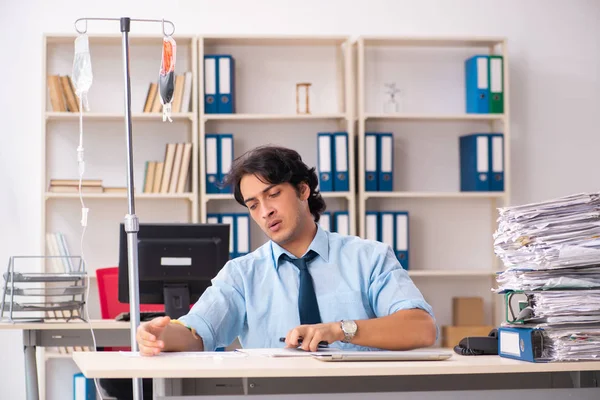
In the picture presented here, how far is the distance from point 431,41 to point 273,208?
2.78 m

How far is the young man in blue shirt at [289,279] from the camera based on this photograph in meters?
2.16

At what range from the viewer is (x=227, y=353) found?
1.81m

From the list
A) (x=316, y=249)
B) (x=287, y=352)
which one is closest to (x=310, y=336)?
(x=287, y=352)

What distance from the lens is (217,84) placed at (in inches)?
180

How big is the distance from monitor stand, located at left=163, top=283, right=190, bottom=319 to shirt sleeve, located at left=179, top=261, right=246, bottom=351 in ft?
3.64

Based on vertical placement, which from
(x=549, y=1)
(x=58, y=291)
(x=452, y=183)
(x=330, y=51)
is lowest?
(x=58, y=291)

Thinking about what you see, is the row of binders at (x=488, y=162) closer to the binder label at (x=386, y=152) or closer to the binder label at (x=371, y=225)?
the binder label at (x=386, y=152)

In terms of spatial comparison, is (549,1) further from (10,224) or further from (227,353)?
(227,353)

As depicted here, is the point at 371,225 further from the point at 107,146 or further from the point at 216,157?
the point at 107,146

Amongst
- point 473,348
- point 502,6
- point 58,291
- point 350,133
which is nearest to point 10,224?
point 58,291

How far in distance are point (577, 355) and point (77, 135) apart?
3.57 metres

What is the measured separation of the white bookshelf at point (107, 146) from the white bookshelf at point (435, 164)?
114 centimetres

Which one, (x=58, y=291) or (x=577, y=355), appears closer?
(x=577, y=355)

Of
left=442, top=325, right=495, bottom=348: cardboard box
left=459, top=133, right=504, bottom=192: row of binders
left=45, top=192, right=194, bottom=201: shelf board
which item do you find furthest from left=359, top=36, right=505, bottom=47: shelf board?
left=442, top=325, right=495, bottom=348: cardboard box
